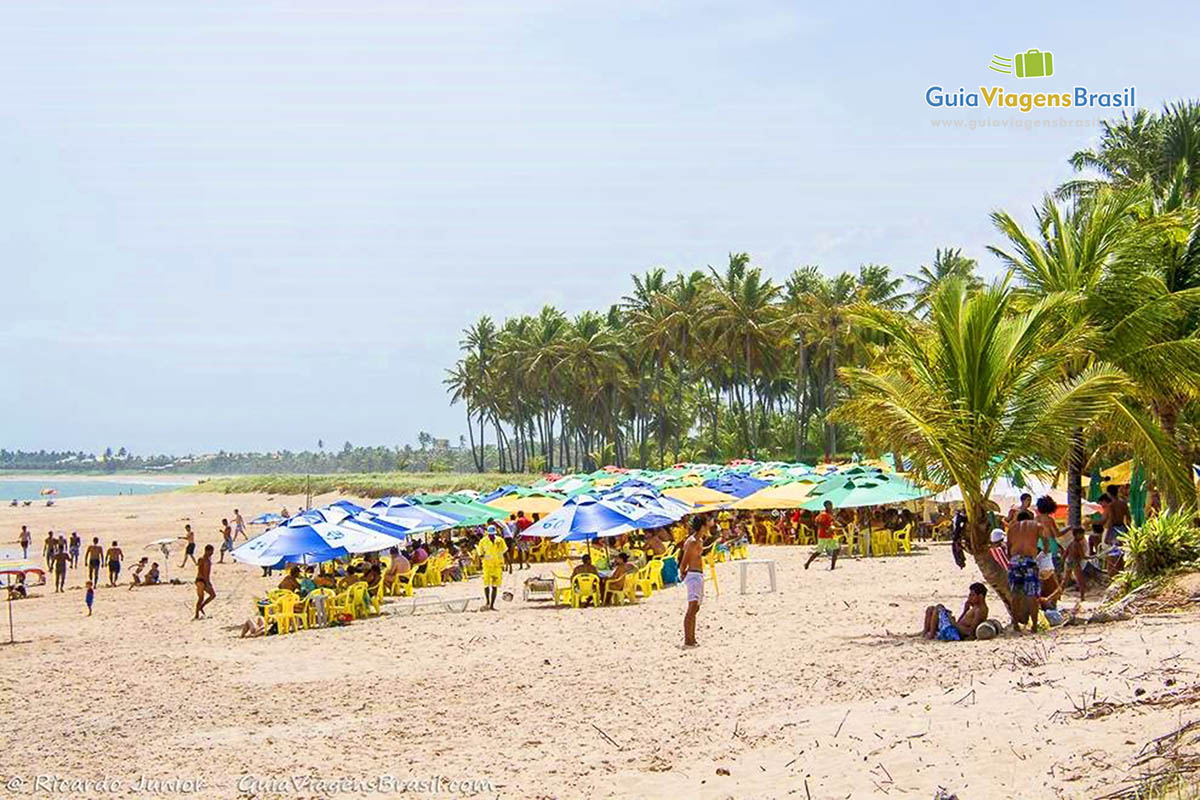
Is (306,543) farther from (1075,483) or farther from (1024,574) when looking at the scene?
(1075,483)

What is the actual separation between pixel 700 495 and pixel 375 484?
145 ft

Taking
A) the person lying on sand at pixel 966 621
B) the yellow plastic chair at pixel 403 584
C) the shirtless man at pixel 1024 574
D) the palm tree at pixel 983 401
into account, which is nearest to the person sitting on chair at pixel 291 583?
the yellow plastic chair at pixel 403 584

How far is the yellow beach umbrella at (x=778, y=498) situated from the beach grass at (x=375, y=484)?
34.5 meters

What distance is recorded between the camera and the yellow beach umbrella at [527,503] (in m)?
23.8

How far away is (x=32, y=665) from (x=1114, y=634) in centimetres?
1244

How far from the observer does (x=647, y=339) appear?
57.5 m

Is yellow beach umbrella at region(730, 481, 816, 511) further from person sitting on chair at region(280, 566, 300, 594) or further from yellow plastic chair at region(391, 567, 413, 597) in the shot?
person sitting on chair at region(280, 566, 300, 594)

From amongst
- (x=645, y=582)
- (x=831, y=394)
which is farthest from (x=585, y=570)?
(x=831, y=394)

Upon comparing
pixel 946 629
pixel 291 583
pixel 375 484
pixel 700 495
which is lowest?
pixel 946 629

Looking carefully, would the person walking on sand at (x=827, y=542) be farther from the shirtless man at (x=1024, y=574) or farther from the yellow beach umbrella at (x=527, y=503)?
the shirtless man at (x=1024, y=574)

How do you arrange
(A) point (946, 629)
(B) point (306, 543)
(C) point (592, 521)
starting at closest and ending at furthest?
(A) point (946, 629), (B) point (306, 543), (C) point (592, 521)

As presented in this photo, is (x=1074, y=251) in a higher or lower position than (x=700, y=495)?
higher

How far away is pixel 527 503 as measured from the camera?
24219 millimetres

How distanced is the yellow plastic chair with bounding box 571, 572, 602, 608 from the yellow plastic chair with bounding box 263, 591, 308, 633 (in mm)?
4079
